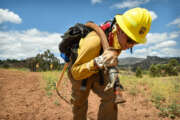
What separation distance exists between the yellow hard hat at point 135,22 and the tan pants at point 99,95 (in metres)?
0.65

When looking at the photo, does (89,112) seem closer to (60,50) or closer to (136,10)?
(60,50)

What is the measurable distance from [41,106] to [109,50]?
318 cm

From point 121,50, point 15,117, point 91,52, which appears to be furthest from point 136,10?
point 15,117

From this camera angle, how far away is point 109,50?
161cm

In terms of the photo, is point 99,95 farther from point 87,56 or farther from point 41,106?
point 41,106

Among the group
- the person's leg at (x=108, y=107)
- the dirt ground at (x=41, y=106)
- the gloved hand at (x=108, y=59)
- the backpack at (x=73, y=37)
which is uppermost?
the backpack at (x=73, y=37)

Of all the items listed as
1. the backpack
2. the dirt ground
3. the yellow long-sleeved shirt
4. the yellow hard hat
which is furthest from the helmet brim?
the dirt ground

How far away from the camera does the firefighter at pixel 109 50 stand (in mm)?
1666

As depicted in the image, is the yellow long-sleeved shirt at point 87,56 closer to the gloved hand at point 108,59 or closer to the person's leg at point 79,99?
the gloved hand at point 108,59

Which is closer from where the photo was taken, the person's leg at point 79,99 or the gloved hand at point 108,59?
the gloved hand at point 108,59

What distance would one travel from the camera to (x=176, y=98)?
4887 millimetres

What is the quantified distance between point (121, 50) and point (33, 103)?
3.16 meters

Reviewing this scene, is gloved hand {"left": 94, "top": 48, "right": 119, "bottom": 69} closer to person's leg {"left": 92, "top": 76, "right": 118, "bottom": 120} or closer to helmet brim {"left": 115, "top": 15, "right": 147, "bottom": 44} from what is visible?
helmet brim {"left": 115, "top": 15, "right": 147, "bottom": 44}

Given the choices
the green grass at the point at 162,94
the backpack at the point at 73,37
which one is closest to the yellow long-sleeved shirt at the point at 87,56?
the backpack at the point at 73,37
